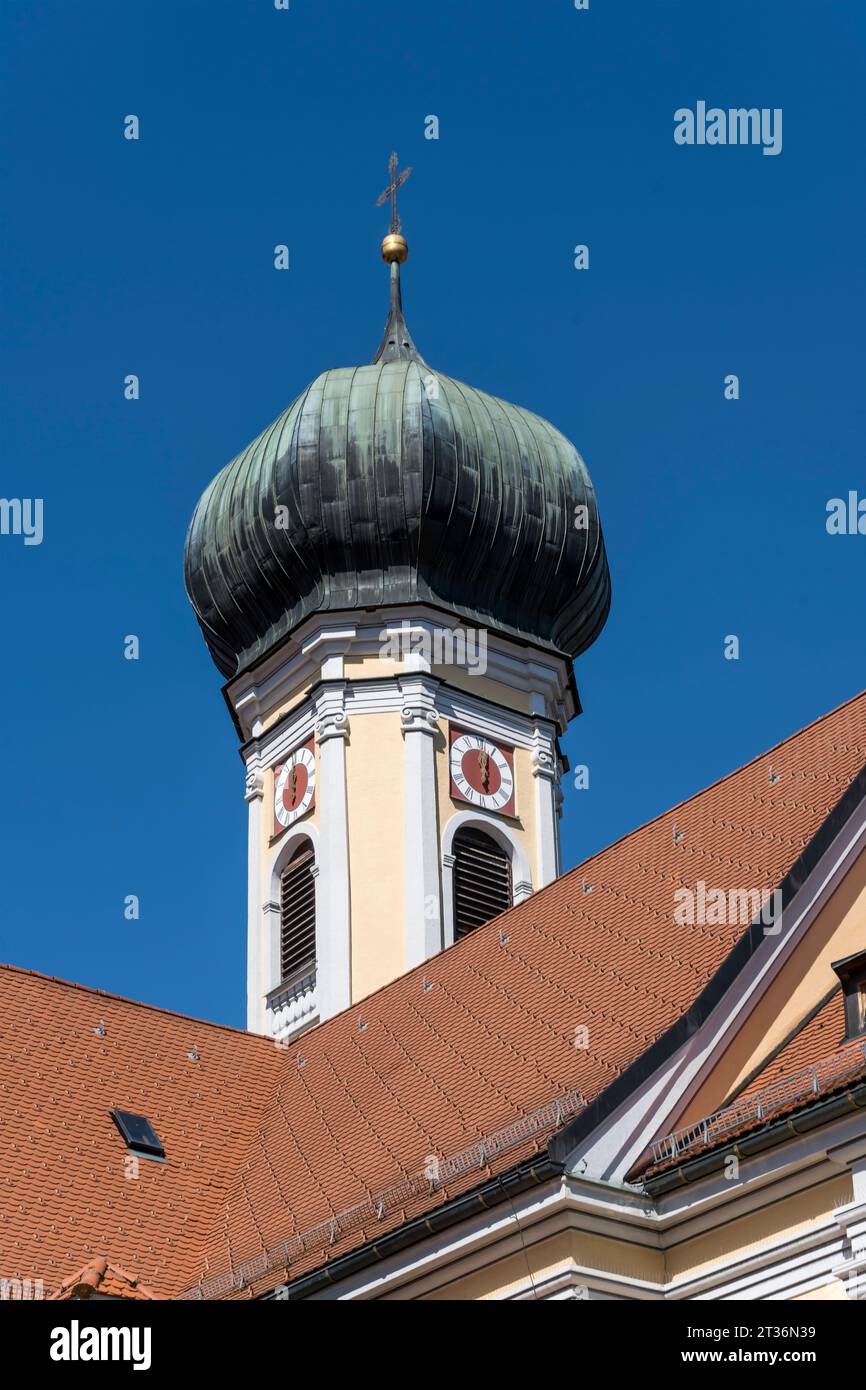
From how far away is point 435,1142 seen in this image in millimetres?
18859

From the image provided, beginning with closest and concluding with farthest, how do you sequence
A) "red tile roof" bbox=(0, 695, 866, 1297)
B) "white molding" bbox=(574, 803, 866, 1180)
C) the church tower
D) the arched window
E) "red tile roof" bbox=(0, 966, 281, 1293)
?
"white molding" bbox=(574, 803, 866, 1180) < "red tile roof" bbox=(0, 695, 866, 1297) < "red tile roof" bbox=(0, 966, 281, 1293) < the church tower < the arched window

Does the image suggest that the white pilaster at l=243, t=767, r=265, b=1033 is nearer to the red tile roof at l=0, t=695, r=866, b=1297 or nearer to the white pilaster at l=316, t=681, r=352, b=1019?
Answer: the white pilaster at l=316, t=681, r=352, b=1019

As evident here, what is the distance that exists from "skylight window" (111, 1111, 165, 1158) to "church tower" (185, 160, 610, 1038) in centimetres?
699

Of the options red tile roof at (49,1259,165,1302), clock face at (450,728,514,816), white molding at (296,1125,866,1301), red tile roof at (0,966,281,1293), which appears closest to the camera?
white molding at (296,1125,866,1301)

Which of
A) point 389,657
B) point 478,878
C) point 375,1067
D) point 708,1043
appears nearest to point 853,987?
point 708,1043

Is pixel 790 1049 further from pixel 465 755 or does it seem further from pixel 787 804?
pixel 465 755

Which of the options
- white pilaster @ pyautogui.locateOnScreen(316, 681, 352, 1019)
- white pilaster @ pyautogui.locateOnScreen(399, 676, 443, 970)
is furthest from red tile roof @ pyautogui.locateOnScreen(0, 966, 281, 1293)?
white pilaster @ pyautogui.locateOnScreen(399, 676, 443, 970)

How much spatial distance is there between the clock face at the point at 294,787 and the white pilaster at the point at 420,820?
134 cm

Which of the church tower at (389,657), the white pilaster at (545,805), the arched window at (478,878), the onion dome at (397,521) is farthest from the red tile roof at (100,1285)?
the onion dome at (397,521)

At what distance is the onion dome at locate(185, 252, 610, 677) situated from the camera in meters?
31.9
